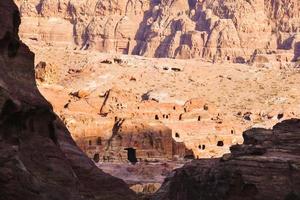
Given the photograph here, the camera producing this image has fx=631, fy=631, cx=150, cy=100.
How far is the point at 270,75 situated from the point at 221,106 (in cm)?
1941

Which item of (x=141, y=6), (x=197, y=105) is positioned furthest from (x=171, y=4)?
(x=197, y=105)

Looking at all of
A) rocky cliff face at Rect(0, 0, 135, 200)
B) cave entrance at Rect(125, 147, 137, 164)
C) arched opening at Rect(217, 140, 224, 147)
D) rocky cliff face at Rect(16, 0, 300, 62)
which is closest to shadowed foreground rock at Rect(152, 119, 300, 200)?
rocky cliff face at Rect(0, 0, 135, 200)

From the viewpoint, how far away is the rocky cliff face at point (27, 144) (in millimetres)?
12984

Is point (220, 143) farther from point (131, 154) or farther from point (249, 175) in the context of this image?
point (249, 175)

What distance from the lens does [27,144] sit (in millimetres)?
15062

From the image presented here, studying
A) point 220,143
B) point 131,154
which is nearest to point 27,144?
point 131,154

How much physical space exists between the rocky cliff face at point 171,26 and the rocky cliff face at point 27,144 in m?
109

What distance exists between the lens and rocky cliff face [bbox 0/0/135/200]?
1298 centimetres

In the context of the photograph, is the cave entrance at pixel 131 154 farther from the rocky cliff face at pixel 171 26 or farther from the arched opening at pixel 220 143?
the rocky cliff face at pixel 171 26

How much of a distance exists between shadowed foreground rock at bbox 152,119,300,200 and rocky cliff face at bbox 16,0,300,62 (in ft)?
338

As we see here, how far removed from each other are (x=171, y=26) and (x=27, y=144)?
121967mm

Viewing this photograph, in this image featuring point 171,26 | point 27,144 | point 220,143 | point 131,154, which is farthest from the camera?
point 171,26

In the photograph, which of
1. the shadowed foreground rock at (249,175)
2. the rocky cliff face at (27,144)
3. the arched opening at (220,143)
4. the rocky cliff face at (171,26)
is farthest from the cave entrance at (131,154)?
the rocky cliff face at (171,26)

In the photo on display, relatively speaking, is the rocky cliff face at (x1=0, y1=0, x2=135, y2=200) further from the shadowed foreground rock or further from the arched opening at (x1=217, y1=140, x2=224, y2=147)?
the arched opening at (x1=217, y1=140, x2=224, y2=147)
